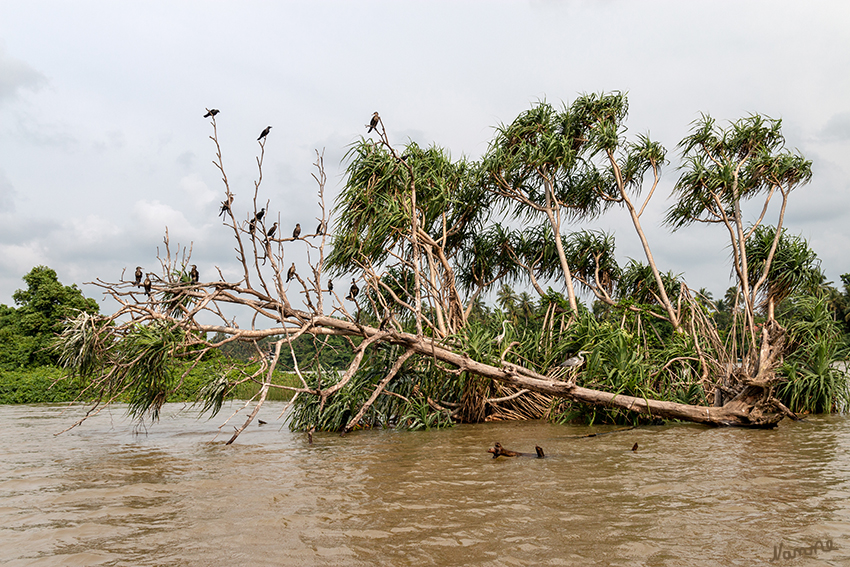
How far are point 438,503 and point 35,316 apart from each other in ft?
71.5

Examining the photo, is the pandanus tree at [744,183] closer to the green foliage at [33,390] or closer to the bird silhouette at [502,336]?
the bird silhouette at [502,336]

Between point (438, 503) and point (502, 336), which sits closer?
point (438, 503)

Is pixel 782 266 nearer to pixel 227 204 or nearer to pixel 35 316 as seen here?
pixel 227 204

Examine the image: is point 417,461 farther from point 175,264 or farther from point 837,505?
point 175,264

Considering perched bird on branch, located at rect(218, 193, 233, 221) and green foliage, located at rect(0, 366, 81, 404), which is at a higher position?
perched bird on branch, located at rect(218, 193, 233, 221)

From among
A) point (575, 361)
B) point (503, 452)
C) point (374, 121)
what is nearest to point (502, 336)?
point (575, 361)

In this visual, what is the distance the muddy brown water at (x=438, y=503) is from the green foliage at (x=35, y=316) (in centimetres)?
1556

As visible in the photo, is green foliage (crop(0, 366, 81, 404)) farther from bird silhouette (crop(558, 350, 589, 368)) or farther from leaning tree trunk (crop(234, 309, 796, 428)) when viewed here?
bird silhouette (crop(558, 350, 589, 368))

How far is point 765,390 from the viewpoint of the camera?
685 centimetres

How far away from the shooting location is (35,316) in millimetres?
20188

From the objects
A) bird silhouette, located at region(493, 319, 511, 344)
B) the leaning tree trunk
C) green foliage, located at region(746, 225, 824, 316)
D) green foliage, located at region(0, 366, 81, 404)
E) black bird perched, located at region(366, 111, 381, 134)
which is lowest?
green foliage, located at region(0, 366, 81, 404)

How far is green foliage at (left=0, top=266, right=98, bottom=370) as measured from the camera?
1890cm

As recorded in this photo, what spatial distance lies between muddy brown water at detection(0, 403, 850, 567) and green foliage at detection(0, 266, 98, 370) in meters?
15.6

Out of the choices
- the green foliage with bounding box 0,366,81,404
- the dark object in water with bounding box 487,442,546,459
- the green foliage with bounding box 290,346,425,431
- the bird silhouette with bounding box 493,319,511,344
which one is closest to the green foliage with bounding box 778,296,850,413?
the bird silhouette with bounding box 493,319,511,344
